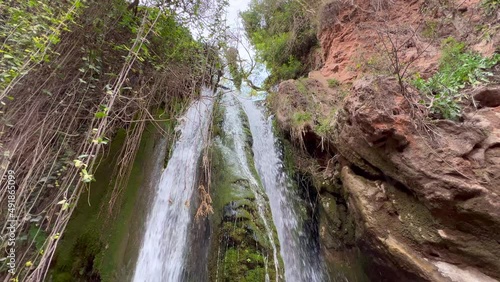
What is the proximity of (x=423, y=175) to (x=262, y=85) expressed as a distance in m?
7.26

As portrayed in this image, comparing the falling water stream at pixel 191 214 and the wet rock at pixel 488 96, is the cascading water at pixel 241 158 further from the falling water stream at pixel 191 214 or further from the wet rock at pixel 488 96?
the wet rock at pixel 488 96

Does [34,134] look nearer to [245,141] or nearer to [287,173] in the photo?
[245,141]

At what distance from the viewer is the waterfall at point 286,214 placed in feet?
12.8

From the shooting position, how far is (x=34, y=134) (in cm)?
268

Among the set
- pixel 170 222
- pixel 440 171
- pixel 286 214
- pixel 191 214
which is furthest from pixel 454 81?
pixel 170 222

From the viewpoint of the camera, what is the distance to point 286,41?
8.32 metres

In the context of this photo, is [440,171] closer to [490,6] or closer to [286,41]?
[490,6]

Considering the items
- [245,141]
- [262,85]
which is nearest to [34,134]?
[245,141]

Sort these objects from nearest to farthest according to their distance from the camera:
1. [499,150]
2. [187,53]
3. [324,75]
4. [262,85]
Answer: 1. [499,150]
2. [187,53]
3. [324,75]
4. [262,85]

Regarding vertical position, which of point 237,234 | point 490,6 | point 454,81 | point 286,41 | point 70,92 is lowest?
point 237,234

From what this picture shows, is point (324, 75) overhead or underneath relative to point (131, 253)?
overhead

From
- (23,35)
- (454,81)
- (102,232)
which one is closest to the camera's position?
(23,35)

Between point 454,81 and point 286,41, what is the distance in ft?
19.7

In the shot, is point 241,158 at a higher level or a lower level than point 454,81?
lower
